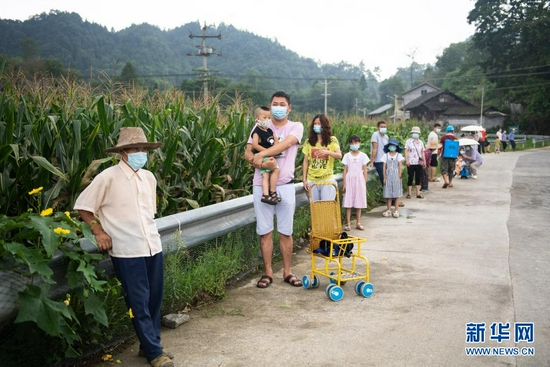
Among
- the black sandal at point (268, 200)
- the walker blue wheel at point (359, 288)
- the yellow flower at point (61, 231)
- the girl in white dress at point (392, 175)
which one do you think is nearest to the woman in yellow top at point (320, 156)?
A: the black sandal at point (268, 200)

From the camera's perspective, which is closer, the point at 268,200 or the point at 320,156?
the point at 268,200

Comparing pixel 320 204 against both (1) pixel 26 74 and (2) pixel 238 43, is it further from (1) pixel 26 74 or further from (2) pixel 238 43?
(2) pixel 238 43

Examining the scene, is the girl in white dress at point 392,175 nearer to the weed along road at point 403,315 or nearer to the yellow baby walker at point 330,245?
the weed along road at point 403,315

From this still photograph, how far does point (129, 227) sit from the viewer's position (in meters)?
4.16

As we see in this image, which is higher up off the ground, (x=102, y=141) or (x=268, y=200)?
(x=102, y=141)

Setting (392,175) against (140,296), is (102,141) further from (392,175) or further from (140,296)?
(392,175)

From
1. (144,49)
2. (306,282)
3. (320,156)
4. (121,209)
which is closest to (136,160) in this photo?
(121,209)

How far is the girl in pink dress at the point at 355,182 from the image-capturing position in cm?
975

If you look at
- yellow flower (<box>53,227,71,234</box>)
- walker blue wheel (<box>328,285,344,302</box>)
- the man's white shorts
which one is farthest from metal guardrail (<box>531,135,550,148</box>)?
yellow flower (<box>53,227,71,234</box>)

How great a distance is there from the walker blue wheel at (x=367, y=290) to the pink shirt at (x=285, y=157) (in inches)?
56.2

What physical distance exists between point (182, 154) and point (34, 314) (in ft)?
11.2

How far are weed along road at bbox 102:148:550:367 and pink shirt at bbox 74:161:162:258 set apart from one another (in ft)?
2.85

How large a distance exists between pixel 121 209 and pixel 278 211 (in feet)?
8.33

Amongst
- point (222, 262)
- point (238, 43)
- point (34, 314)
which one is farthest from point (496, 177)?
point (238, 43)
